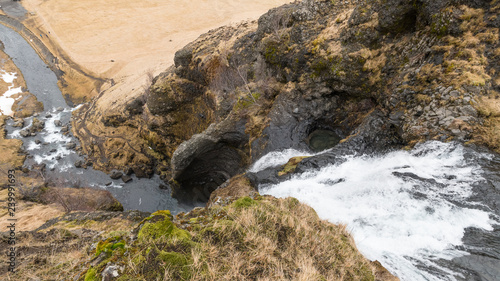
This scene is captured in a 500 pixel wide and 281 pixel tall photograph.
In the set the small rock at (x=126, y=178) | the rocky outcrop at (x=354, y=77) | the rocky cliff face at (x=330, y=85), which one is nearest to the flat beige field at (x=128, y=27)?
the small rock at (x=126, y=178)

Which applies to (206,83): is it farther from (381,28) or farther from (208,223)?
(208,223)

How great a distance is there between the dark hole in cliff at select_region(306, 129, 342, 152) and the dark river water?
14192 millimetres

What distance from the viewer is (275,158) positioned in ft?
48.0

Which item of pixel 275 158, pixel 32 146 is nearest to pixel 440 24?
pixel 275 158

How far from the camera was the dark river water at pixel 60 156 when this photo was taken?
24.3m

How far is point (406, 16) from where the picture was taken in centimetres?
1279

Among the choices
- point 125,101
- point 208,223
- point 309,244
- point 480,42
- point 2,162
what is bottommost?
point 2,162

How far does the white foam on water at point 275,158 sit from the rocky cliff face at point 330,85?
62 cm

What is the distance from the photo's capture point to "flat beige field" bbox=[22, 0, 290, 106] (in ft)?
132

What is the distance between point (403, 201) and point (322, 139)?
24.0ft

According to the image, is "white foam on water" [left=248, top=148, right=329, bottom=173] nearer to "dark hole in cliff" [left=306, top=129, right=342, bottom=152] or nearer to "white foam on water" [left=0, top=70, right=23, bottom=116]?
"dark hole in cliff" [left=306, top=129, right=342, bottom=152]

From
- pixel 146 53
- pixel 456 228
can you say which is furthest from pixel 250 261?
pixel 146 53

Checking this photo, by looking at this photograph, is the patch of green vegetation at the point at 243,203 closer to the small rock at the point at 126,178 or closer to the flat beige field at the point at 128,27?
the small rock at the point at 126,178

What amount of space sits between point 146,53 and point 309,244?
45.9 m
